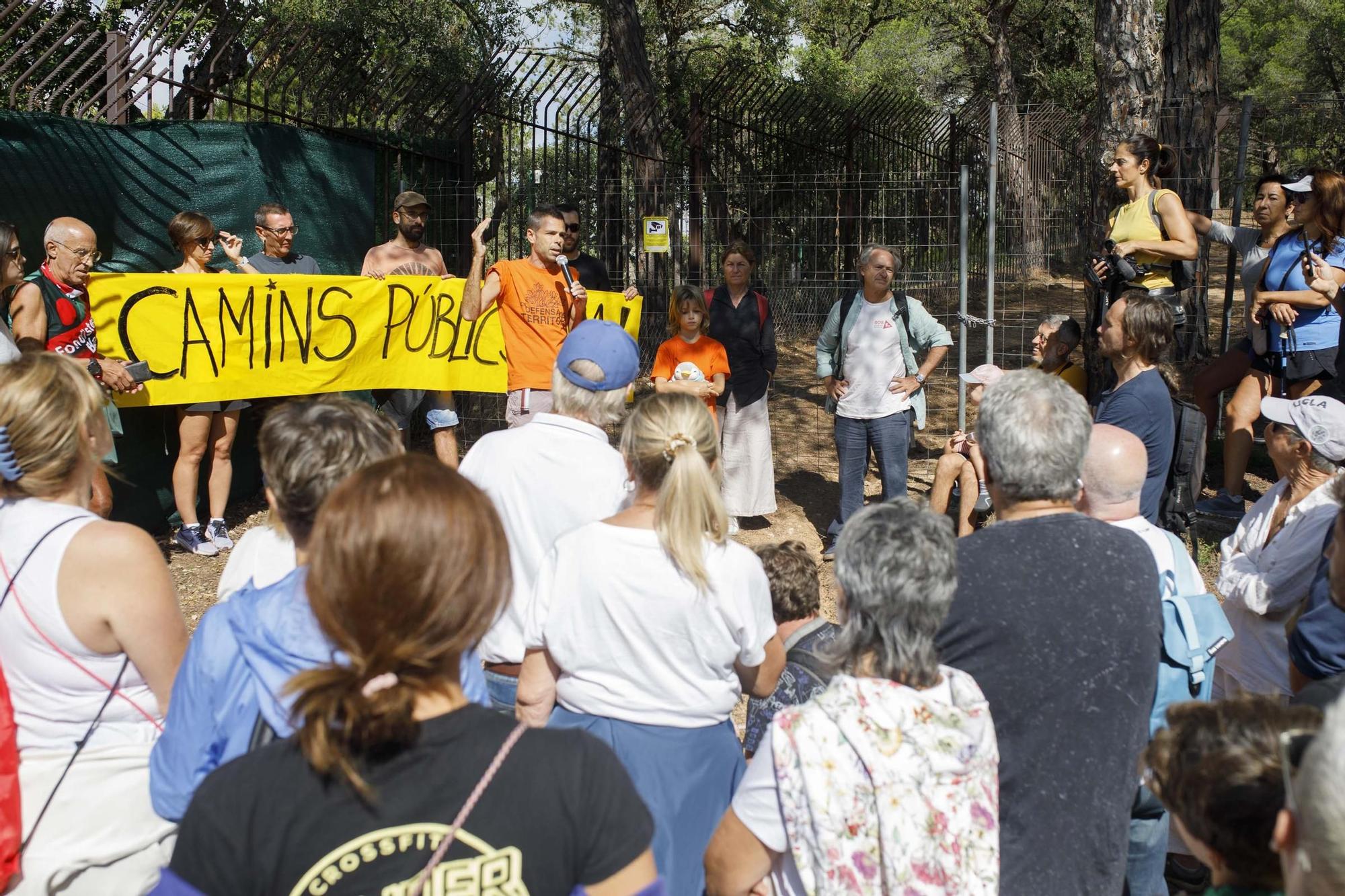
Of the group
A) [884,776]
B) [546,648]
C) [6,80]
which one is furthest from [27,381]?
[6,80]

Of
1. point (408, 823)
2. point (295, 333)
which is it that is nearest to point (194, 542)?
point (295, 333)

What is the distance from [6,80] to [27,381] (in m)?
14.8

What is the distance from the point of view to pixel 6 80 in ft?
47.1

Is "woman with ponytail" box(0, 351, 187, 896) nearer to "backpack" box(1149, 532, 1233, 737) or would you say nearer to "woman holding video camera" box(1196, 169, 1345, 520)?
"backpack" box(1149, 532, 1233, 737)

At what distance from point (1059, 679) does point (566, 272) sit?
4351 millimetres

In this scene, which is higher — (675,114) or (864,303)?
(675,114)

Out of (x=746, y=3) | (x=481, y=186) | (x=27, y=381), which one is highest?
(x=746, y=3)

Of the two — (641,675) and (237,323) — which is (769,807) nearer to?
(641,675)

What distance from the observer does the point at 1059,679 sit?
2336mm

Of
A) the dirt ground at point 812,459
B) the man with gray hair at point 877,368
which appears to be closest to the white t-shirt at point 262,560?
the dirt ground at point 812,459

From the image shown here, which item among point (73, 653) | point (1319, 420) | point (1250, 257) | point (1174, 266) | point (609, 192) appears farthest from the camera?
point (609, 192)

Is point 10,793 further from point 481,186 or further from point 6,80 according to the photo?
point 6,80

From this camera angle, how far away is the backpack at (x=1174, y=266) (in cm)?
597

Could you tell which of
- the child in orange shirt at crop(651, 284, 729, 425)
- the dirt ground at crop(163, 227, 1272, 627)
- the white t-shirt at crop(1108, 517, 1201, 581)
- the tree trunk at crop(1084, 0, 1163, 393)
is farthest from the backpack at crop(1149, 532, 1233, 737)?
the tree trunk at crop(1084, 0, 1163, 393)
